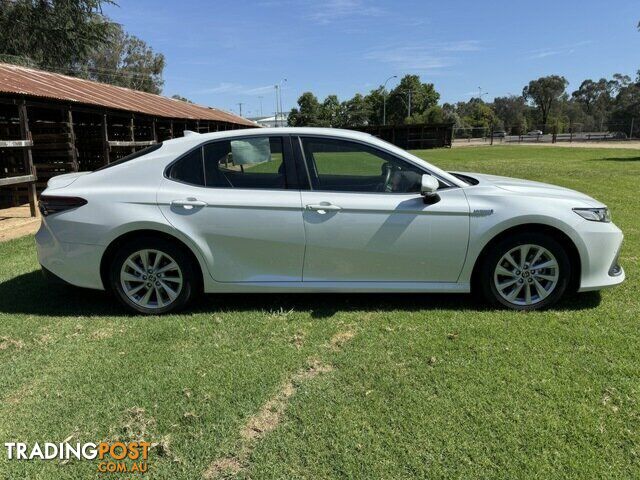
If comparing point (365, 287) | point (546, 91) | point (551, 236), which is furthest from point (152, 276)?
point (546, 91)

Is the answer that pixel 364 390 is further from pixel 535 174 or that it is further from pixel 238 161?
pixel 535 174

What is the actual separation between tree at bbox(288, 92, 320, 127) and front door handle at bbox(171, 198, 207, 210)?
9219 cm

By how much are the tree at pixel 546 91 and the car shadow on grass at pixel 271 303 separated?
4264 inches

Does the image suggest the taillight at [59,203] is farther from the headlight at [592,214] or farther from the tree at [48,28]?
the tree at [48,28]

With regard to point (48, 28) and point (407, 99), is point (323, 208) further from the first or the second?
point (407, 99)

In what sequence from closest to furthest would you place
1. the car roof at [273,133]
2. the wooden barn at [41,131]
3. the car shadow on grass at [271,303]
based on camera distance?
the car roof at [273,133], the car shadow on grass at [271,303], the wooden barn at [41,131]

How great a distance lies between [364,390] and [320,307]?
1.46 m

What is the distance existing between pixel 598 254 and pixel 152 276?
3.83 metres

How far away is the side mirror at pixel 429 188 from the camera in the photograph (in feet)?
13.1

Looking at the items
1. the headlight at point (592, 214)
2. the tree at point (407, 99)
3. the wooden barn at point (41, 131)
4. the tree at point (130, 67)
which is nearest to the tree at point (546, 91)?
the tree at point (407, 99)

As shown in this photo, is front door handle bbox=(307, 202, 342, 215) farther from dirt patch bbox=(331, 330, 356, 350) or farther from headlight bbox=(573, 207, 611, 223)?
headlight bbox=(573, 207, 611, 223)

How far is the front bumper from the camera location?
163 inches

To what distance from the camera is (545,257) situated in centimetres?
421

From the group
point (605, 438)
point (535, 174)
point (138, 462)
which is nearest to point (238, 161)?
point (138, 462)
